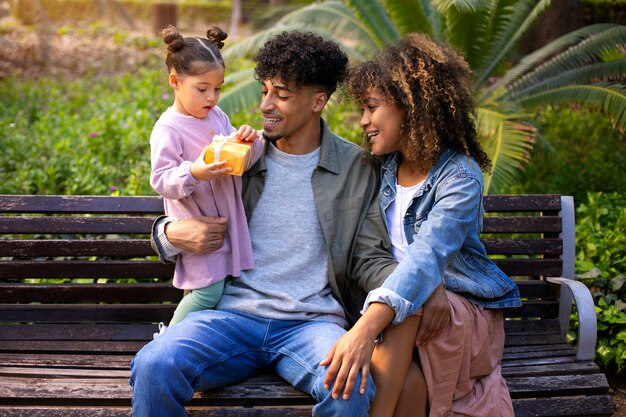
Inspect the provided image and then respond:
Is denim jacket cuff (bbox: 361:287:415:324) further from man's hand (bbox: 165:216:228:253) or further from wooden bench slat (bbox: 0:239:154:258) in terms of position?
wooden bench slat (bbox: 0:239:154:258)

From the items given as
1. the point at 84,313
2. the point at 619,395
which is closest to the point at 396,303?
the point at 84,313

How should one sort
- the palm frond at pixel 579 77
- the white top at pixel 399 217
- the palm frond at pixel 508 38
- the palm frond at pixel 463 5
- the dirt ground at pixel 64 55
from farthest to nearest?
the dirt ground at pixel 64 55
the palm frond at pixel 508 38
the palm frond at pixel 579 77
the palm frond at pixel 463 5
the white top at pixel 399 217

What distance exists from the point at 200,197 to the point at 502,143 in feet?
10.0

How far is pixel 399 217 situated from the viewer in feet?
11.0

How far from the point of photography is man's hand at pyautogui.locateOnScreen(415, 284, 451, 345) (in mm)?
2998

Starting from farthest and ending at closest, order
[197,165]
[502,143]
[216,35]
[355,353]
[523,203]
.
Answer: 1. [502,143]
2. [523,203]
3. [216,35]
4. [197,165]
5. [355,353]

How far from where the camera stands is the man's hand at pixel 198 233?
10.3 ft

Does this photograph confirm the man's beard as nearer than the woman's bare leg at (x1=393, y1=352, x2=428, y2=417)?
No

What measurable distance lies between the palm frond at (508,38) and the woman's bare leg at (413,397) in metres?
4.20

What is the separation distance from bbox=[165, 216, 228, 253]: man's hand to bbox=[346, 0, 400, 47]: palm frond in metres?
4.05

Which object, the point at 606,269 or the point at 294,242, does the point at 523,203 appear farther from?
the point at 294,242

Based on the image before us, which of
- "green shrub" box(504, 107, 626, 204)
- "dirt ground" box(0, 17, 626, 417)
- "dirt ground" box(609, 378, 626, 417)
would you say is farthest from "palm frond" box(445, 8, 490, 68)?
"dirt ground" box(0, 17, 626, 417)

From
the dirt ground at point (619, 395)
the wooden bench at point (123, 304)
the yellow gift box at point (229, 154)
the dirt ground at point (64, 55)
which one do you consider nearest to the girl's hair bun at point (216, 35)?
the yellow gift box at point (229, 154)

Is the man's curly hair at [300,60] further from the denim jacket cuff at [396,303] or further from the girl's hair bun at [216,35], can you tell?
the denim jacket cuff at [396,303]
